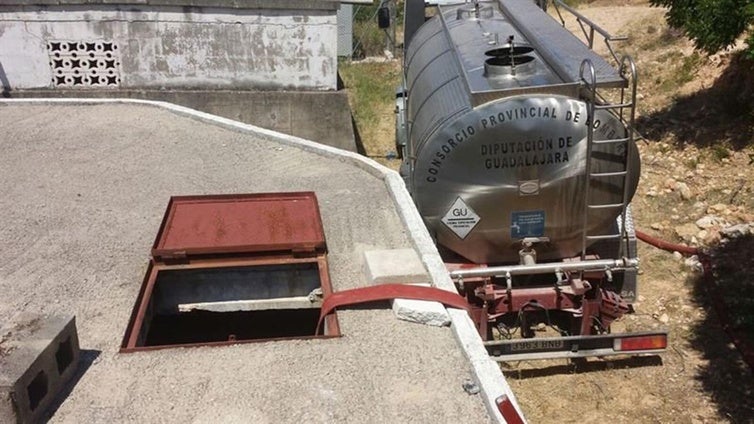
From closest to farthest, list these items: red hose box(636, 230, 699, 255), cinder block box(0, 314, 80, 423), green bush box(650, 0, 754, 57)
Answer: cinder block box(0, 314, 80, 423) < red hose box(636, 230, 699, 255) < green bush box(650, 0, 754, 57)

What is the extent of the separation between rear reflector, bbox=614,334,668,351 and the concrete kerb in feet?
7.13

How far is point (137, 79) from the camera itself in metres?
11.8

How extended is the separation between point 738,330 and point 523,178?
10.5 ft

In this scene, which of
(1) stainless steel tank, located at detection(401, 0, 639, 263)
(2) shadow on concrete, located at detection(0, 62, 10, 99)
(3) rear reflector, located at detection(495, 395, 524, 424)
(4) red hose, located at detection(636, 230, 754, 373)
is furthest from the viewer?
(2) shadow on concrete, located at detection(0, 62, 10, 99)

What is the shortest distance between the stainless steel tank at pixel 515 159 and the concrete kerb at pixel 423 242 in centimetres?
34

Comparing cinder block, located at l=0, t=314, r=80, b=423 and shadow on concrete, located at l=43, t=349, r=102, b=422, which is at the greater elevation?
cinder block, located at l=0, t=314, r=80, b=423

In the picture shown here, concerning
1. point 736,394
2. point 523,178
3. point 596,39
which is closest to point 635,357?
point 736,394

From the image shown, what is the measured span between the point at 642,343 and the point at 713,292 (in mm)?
2192

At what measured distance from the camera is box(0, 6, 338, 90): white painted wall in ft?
37.4

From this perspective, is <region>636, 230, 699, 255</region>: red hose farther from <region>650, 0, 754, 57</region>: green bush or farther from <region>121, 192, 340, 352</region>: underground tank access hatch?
<region>121, 192, 340, 352</region>: underground tank access hatch

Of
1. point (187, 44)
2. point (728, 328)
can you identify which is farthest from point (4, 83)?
point (728, 328)

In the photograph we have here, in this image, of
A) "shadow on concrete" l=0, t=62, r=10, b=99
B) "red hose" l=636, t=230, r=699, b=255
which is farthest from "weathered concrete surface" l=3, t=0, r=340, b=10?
"red hose" l=636, t=230, r=699, b=255

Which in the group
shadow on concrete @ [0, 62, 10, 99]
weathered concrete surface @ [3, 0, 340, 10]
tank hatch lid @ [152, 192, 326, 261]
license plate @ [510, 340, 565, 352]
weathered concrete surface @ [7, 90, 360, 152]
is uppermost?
weathered concrete surface @ [3, 0, 340, 10]

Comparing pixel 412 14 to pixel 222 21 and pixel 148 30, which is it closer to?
pixel 222 21
